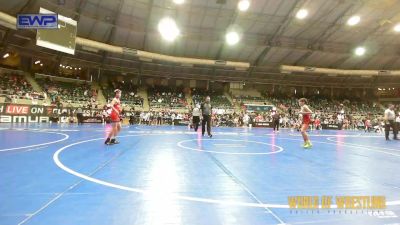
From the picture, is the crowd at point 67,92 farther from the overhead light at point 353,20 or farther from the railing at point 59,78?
the overhead light at point 353,20

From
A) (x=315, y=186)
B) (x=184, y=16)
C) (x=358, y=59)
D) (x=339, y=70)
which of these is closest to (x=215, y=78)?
(x=184, y=16)

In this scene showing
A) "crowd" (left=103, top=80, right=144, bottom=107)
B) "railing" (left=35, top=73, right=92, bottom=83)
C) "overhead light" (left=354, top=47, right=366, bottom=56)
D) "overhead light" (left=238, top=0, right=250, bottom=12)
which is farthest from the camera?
"crowd" (left=103, top=80, right=144, bottom=107)

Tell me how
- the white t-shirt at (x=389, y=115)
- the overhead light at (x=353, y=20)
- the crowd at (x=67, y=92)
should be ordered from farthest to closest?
the crowd at (x=67, y=92), the overhead light at (x=353, y=20), the white t-shirt at (x=389, y=115)

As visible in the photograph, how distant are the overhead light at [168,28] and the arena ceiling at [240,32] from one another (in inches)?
25.9

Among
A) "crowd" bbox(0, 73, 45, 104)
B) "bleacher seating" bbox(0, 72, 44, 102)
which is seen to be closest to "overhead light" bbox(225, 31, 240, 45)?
"crowd" bbox(0, 73, 45, 104)

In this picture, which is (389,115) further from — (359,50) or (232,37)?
(359,50)

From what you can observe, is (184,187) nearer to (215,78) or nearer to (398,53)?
(215,78)

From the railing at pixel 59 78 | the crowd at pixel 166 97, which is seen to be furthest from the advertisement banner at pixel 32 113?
the crowd at pixel 166 97

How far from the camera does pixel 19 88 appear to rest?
28.5m

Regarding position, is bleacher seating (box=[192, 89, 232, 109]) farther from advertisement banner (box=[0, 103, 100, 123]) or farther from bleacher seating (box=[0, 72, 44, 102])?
bleacher seating (box=[0, 72, 44, 102])

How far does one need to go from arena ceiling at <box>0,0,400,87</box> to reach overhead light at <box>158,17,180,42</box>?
0.66 m

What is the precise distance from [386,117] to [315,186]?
1433cm

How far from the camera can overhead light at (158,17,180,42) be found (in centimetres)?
2920

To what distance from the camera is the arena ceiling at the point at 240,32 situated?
2723 centimetres
